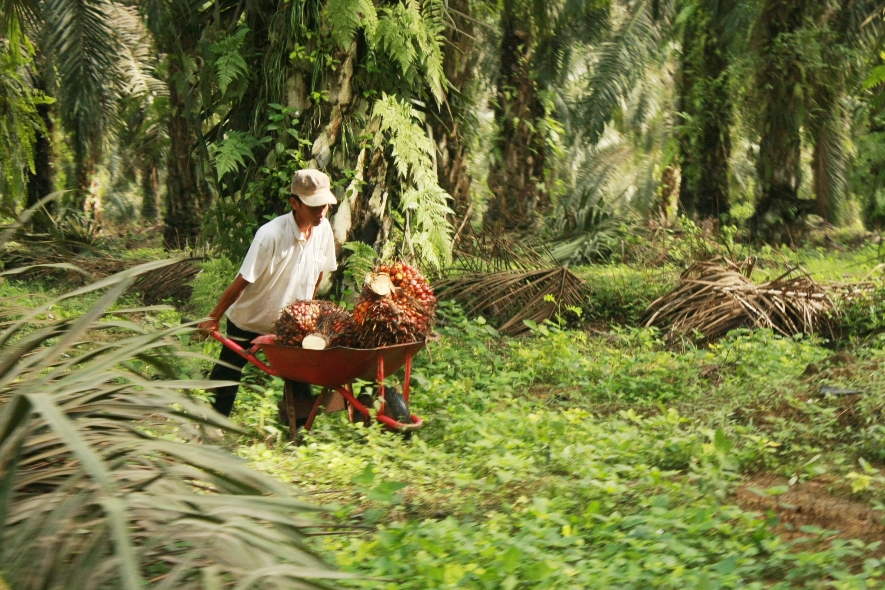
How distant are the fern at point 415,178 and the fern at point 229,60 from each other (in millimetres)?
1116

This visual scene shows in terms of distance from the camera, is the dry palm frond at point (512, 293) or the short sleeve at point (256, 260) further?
the dry palm frond at point (512, 293)

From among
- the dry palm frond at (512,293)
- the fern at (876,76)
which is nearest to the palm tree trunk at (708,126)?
the dry palm frond at (512,293)

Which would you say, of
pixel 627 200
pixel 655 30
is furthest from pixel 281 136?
pixel 627 200

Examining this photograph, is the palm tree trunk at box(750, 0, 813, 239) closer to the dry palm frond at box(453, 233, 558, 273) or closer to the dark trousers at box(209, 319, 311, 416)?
the dry palm frond at box(453, 233, 558, 273)

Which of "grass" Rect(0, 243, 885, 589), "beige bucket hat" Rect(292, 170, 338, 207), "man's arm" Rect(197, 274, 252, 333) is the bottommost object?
"grass" Rect(0, 243, 885, 589)

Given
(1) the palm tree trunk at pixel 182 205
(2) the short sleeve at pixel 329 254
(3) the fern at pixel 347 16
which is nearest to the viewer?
(2) the short sleeve at pixel 329 254

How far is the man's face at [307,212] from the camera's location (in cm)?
558

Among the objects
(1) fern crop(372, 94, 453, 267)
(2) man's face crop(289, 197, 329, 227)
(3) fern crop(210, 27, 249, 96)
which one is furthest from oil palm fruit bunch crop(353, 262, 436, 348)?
(3) fern crop(210, 27, 249, 96)

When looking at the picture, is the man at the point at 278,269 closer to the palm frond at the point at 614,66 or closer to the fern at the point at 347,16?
the fern at the point at 347,16

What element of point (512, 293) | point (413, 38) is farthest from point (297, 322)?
point (512, 293)

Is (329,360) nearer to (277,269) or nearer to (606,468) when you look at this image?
(277,269)

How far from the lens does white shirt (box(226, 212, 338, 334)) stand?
5566 millimetres

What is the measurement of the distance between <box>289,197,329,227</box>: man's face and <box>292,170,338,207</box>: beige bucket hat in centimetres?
6

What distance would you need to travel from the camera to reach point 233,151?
7152mm
